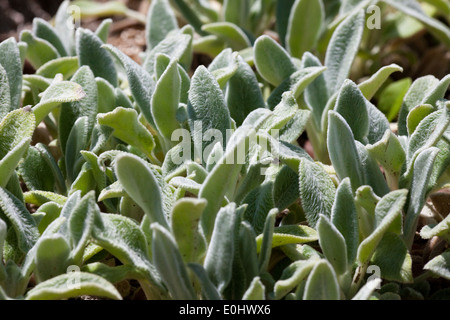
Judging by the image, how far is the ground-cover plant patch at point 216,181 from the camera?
944 mm

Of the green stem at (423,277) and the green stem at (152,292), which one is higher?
the green stem at (423,277)

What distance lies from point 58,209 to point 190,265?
1.00ft

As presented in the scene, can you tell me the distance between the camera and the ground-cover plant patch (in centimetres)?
→ 94

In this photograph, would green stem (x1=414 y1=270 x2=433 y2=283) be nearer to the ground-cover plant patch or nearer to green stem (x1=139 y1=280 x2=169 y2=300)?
the ground-cover plant patch

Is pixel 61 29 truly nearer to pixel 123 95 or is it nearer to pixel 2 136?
pixel 123 95

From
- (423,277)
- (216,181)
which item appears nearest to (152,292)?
(216,181)

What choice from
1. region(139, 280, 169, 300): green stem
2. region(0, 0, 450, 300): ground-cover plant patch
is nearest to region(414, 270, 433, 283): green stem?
region(0, 0, 450, 300): ground-cover plant patch

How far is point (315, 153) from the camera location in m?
1.46

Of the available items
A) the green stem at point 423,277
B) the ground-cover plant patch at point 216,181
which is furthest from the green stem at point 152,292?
the green stem at point 423,277

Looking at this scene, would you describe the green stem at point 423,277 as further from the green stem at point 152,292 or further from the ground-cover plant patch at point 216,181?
the green stem at point 152,292

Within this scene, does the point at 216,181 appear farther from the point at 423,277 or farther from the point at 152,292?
the point at 423,277

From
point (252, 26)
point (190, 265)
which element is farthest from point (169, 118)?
point (252, 26)

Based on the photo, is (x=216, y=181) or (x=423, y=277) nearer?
(x=216, y=181)

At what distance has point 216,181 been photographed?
0.97 metres
